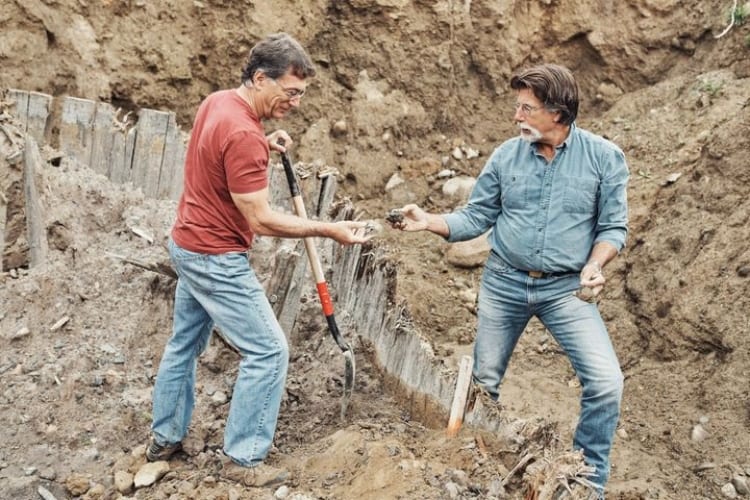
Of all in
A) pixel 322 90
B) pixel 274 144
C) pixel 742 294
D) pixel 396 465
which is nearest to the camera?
pixel 396 465

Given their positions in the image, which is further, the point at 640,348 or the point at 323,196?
the point at 640,348

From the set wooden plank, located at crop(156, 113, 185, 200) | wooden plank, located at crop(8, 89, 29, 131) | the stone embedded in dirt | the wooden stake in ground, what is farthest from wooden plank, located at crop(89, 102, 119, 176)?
the wooden stake in ground

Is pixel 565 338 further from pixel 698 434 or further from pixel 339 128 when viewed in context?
pixel 339 128

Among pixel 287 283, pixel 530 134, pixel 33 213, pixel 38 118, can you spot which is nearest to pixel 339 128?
pixel 38 118

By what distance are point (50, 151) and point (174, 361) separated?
2539 millimetres

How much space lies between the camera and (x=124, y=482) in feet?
13.2

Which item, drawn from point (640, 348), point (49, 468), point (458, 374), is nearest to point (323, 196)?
point (458, 374)

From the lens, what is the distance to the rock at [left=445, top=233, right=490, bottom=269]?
6855 mm

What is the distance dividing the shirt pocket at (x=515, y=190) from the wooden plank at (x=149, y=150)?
8.62 ft

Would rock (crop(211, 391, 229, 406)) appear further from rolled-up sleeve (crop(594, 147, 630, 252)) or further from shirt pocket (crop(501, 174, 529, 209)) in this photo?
rolled-up sleeve (crop(594, 147, 630, 252))

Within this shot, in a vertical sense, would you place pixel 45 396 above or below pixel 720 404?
below

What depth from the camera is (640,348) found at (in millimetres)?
5891

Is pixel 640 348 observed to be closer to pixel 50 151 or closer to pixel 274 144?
pixel 274 144

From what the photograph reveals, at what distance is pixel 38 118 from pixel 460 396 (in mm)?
3801
